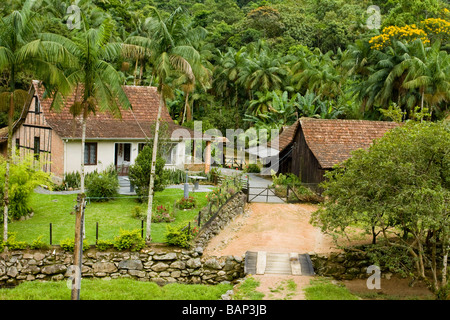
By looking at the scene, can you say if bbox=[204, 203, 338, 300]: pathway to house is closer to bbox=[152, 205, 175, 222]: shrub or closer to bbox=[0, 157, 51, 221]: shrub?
bbox=[152, 205, 175, 222]: shrub

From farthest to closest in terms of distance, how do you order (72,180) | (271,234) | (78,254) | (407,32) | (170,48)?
(407,32) < (72,180) < (271,234) < (170,48) < (78,254)

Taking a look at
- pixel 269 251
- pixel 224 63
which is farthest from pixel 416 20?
pixel 269 251

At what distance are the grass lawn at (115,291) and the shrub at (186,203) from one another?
690 centimetres

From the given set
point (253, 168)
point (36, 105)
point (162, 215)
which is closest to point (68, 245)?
point (162, 215)

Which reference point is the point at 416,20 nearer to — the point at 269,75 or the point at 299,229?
the point at 269,75

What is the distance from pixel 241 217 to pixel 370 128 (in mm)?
12573


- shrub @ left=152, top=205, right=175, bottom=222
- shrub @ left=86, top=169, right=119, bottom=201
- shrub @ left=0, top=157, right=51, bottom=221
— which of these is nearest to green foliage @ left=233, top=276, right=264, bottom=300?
shrub @ left=152, top=205, right=175, bottom=222

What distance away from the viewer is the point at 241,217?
25.0 metres

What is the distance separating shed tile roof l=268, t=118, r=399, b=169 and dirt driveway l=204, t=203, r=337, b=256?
147 inches

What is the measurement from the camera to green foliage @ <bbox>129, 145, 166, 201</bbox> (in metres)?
23.4

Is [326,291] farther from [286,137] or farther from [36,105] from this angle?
[36,105]

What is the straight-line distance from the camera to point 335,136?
30359mm

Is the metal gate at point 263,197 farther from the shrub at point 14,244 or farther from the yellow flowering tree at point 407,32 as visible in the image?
the yellow flowering tree at point 407,32

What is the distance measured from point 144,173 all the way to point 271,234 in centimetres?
706
